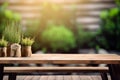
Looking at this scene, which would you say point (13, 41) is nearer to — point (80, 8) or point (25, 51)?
point (25, 51)

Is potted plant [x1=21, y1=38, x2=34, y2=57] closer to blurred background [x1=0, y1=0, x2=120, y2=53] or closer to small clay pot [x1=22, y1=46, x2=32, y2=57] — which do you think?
small clay pot [x1=22, y1=46, x2=32, y2=57]

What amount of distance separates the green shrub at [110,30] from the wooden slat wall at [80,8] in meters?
0.26

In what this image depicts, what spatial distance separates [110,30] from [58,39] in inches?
54.1

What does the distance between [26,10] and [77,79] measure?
418 cm

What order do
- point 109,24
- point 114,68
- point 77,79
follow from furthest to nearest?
point 109,24, point 77,79, point 114,68

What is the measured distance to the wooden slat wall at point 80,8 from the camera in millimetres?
9602

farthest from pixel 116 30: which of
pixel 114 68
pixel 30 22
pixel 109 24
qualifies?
pixel 114 68

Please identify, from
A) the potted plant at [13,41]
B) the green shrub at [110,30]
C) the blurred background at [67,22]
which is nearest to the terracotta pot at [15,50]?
the potted plant at [13,41]

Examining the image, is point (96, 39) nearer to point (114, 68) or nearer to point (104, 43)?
point (104, 43)

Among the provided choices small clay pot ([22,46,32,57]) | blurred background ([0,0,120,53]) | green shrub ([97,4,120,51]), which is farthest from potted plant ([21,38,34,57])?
green shrub ([97,4,120,51])

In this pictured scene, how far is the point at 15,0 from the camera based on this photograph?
973 centimetres

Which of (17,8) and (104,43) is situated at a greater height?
(17,8)

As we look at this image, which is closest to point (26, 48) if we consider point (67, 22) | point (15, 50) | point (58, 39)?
point (15, 50)

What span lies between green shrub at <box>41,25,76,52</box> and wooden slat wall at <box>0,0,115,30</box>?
0.61 meters
